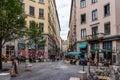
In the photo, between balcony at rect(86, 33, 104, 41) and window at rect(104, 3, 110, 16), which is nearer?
window at rect(104, 3, 110, 16)

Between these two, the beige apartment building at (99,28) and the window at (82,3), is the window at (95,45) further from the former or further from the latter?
the window at (82,3)

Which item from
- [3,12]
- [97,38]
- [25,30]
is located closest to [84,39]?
[97,38]

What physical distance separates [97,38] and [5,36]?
70.9 feet

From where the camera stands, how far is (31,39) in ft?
158

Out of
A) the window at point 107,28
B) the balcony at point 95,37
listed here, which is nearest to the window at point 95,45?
the balcony at point 95,37

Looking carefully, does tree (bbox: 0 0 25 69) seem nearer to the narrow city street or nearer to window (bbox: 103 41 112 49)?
the narrow city street

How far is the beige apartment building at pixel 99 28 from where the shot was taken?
38906 millimetres

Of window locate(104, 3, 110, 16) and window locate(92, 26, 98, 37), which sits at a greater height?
window locate(104, 3, 110, 16)

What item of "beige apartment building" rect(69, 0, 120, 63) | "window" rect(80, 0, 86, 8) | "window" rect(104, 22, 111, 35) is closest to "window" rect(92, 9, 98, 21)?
"beige apartment building" rect(69, 0, 120, 63)

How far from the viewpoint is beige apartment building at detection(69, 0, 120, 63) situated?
38.9 m

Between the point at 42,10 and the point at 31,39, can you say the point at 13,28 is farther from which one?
the point at 42,10

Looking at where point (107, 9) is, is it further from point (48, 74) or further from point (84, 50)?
point (48, 74)

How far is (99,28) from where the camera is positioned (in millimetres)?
43125

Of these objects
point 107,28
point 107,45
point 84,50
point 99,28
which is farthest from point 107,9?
point 84,50
